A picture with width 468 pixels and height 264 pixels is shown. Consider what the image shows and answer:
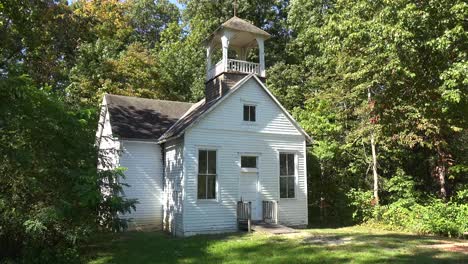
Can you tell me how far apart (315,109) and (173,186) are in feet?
33.4

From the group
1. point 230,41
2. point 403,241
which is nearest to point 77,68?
point 230,41

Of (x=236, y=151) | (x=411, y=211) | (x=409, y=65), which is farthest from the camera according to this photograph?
(x=411, y=211)

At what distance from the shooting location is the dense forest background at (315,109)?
33.9ft

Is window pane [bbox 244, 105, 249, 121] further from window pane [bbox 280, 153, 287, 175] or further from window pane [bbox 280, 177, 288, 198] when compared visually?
window pane [bbox 280, 177, 288, 198]

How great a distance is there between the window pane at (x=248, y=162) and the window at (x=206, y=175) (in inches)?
54.8

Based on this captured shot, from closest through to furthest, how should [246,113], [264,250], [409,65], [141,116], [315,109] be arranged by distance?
[264,250]
[409,65]
[246,113]
[141,116]
[315,109]

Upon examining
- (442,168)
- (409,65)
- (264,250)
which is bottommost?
(264,250)

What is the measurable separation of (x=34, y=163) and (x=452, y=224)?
1401 cm

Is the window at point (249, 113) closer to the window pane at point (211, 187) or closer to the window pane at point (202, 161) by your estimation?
the window pane at point (202, 161)

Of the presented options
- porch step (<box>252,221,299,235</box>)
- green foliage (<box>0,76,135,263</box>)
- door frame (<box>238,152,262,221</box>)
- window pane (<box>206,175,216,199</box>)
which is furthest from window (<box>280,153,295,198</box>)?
green foliage (<box>0,76,135,263</box>)

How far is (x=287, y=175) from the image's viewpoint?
18219 mm

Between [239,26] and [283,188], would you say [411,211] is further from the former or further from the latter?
[239,26]

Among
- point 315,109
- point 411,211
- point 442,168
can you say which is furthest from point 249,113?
point 442,168

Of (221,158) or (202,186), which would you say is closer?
(202,186)
